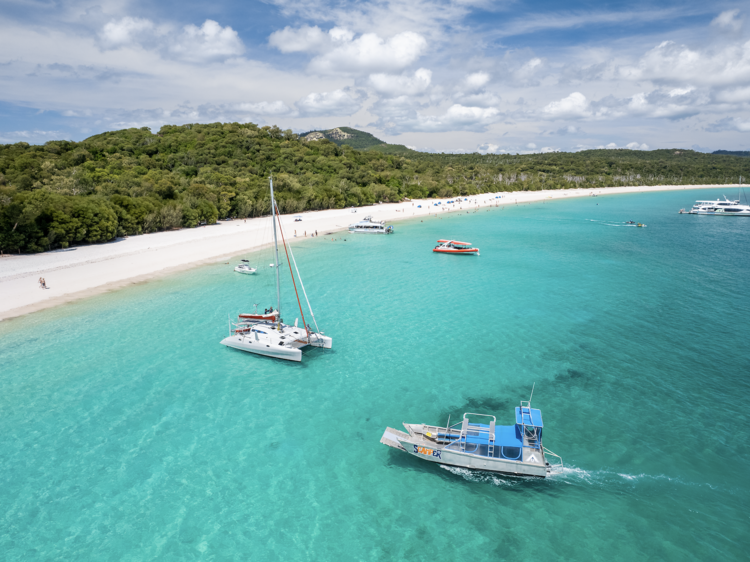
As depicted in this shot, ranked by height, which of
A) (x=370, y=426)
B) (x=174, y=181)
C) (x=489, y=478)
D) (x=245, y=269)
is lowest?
(x=489, y=478)

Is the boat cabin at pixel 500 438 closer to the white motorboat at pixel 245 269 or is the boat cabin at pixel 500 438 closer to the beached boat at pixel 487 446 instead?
the beached boat at pixel 487 446

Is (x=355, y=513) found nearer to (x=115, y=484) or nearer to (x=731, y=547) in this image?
(x=115, y=484)

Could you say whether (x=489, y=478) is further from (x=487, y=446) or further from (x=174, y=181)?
(x=174, y=181)

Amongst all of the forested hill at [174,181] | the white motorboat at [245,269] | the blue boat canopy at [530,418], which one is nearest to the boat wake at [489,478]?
the blue boat canopy at [530,418]

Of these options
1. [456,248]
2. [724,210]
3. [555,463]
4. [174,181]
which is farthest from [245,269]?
[724,210]

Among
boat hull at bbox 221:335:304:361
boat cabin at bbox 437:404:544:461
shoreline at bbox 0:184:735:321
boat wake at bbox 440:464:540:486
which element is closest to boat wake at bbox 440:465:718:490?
boat wake at bbox 440:464:540:486

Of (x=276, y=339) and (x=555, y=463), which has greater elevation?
(x=276, y=339)

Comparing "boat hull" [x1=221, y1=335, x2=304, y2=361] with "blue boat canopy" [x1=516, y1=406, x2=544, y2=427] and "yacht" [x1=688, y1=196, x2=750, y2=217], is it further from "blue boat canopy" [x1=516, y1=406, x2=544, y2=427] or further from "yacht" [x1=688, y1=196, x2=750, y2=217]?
"yacht" [x1=688, y1=196, x2=750, y2=217]
